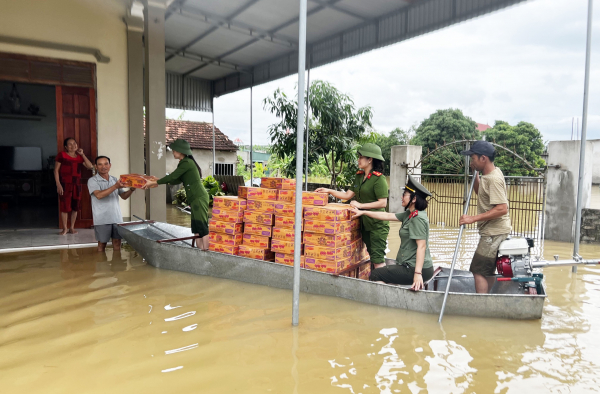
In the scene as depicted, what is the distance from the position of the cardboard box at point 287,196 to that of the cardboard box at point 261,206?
0.34 feet

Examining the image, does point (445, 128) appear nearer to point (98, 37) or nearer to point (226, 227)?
point (98, 37)

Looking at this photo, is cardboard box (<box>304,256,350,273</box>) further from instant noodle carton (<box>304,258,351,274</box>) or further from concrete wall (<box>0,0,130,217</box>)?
concrete wall (<box>0,0,130,217</box>)

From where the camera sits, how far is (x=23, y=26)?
7730mm

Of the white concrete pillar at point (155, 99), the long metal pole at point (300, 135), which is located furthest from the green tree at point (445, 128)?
the long metal pole at point (300, 135)

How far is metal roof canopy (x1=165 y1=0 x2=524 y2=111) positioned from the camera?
28.9 feet

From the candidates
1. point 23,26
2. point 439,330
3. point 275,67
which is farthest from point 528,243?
point 275,67

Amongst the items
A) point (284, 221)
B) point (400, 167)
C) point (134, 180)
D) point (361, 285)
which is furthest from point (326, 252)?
point (400, 167)

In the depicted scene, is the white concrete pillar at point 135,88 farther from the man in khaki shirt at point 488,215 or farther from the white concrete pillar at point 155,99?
the man in khaki shirt at point 488,215

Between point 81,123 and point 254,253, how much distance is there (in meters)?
5.52

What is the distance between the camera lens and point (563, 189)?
859 cm

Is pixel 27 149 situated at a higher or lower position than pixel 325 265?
higher

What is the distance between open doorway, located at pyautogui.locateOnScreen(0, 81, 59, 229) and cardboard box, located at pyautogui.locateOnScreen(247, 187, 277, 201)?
7900 mm

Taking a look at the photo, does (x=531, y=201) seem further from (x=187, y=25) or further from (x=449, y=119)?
(x=449, y=119)

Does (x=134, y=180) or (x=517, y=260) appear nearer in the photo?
(x=517, y=260)
